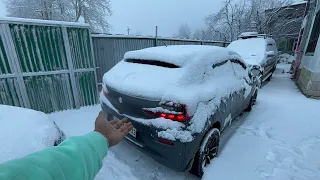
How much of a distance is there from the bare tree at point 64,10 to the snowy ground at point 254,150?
1875 cm

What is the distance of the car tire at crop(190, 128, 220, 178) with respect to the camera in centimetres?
215

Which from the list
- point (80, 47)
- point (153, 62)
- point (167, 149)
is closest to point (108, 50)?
point (80, 47)

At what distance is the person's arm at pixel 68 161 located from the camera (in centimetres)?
62

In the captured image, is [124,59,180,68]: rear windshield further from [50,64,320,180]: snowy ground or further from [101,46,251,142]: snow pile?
[50,64,320,180]: snowy ground

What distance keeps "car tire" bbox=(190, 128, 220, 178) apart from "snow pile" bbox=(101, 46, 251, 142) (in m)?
0.31

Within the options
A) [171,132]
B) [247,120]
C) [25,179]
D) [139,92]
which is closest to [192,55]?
[139,92]

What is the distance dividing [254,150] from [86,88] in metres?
4.21

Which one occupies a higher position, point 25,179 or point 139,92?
point 25,179

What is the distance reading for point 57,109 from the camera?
14.1ft

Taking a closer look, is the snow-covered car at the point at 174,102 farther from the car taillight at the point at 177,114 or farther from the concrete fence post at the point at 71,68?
the concrete fence post at the point at 71,68

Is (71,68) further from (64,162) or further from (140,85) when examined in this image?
(64,162)

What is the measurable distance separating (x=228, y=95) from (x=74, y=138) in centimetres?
229

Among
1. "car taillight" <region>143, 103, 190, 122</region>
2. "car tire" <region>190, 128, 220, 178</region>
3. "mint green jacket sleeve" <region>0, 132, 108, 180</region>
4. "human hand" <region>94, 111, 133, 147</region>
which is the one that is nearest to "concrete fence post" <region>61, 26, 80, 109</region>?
"car taillight" <region>143, 103, 190, 122</region>

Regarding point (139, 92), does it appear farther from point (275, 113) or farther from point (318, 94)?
point (318, 94)
